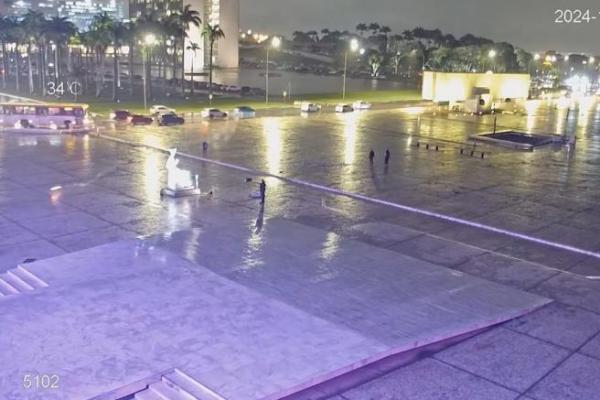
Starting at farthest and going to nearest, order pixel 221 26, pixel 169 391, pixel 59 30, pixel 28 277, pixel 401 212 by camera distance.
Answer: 1. pixel 221 26
2. pixel 59 30
3. pixel 401 212
4. pixel 28 277
5. pixel 169 391

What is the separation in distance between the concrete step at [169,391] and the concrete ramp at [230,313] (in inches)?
14.0

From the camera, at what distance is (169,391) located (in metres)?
10.5

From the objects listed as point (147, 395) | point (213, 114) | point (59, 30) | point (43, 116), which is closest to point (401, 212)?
point (147, 395)

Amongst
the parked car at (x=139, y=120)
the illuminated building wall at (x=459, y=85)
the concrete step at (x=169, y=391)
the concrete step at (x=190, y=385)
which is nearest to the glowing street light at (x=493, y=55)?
the illuminated building wall at (x=459, y=85)

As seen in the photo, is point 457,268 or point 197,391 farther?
point 457,268

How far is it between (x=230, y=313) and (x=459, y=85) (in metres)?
78.4

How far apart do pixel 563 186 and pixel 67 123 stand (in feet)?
112

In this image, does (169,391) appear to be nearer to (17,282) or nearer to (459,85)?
(17,282)

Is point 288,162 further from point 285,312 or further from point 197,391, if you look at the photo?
point 197,391

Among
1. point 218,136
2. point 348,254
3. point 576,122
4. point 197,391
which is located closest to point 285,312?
point 197,391

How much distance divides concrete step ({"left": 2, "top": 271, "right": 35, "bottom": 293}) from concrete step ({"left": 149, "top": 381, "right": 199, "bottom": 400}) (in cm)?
566

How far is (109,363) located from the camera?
11.1 meters

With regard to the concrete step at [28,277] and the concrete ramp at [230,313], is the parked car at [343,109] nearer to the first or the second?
the concrete ramp at [230,313]

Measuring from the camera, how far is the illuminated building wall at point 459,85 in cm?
8569
